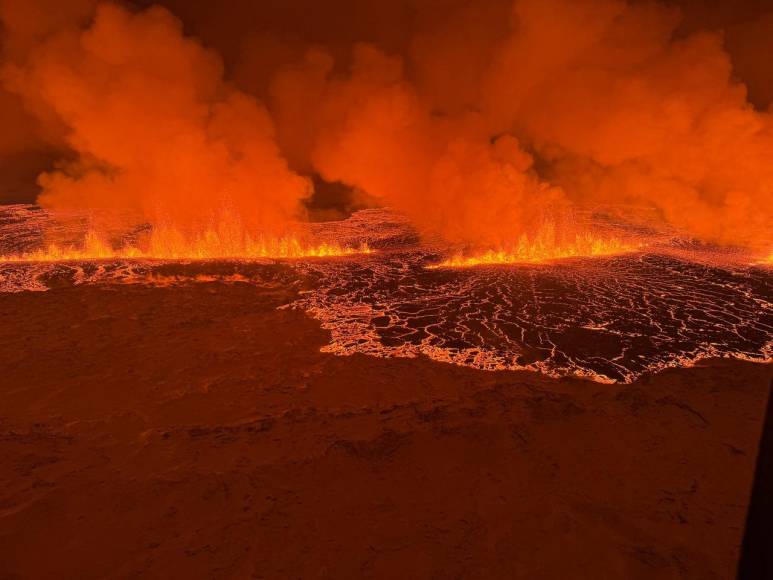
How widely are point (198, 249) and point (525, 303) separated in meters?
11.4

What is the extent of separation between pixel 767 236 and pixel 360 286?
16359 mm

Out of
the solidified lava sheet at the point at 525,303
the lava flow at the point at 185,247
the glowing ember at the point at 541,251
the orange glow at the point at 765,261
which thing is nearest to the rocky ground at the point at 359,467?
the solidified lava sheet at the point at 525,303

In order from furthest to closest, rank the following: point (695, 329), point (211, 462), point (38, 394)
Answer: point (695, 329) < point (38, 394) < point (211, 462)

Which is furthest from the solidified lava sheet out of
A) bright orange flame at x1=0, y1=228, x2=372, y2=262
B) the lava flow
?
bright orange flame at x1=0, y1=228, x2=372, y2=262

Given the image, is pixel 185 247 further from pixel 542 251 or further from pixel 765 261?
pixel 765 261

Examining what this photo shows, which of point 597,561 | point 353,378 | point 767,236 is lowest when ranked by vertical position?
point 597,561

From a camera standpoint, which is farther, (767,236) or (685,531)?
(767,236)

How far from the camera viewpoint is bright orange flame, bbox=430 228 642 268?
13.9 meters

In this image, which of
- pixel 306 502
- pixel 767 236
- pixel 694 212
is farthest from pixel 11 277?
pixel 767 236

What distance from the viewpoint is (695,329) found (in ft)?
24.6

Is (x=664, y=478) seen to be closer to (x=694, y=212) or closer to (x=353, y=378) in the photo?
(x=353, y=378)

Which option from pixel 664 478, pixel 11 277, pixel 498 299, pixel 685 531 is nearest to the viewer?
pixel 685 531

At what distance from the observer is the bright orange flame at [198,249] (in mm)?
14469

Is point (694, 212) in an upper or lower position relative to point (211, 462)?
upper
